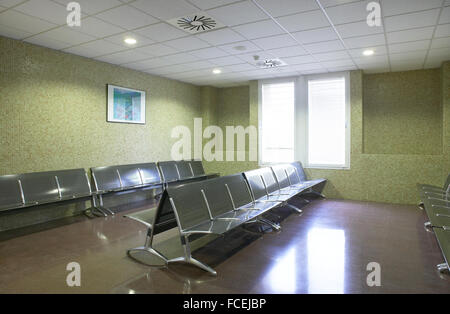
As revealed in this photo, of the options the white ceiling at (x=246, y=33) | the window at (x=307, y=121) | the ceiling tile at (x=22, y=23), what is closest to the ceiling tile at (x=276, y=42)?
the white ceiling at (x=246, y=33)

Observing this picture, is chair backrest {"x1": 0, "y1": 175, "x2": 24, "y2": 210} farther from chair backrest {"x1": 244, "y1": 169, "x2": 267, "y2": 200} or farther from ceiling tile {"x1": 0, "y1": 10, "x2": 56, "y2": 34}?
chair backrest {"x1": 244, "y1": 169, "x2": 267, "y2": 200}

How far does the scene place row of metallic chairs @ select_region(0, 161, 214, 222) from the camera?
4277 millimetres

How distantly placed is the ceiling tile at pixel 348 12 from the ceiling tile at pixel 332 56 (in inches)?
55.3

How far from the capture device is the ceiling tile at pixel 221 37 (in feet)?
14.2

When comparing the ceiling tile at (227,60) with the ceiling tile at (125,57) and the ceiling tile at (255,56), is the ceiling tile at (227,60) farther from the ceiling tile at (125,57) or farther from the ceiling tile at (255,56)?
the ceiling tile at (125,57)

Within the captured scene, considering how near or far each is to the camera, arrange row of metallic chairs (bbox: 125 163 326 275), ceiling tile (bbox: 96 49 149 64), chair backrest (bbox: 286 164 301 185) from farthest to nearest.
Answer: chair backrest (bbox: 286 164 301 185)
ceiling tile (bbox: 96 49 149 64)
row of metallic chairs (bbox: 125 163 326 275)

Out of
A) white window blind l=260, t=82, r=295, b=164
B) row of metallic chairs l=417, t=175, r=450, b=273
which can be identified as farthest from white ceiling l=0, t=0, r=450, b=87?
row of metallic chairs l=417, t=175, r=450, b=273

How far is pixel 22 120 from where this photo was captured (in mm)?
4660

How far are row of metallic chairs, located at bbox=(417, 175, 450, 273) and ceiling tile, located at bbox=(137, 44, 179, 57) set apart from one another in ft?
14.1

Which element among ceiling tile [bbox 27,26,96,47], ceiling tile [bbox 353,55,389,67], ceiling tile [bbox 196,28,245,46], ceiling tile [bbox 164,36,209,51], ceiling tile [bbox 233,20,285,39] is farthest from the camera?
ceiling tile [bbox 353,55,389,67]

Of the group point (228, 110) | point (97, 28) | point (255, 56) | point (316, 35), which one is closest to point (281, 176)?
point (255, 56)

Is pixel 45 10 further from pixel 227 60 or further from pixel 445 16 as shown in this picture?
pixel 445 16

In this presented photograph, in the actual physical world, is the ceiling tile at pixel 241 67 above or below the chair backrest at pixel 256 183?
above
